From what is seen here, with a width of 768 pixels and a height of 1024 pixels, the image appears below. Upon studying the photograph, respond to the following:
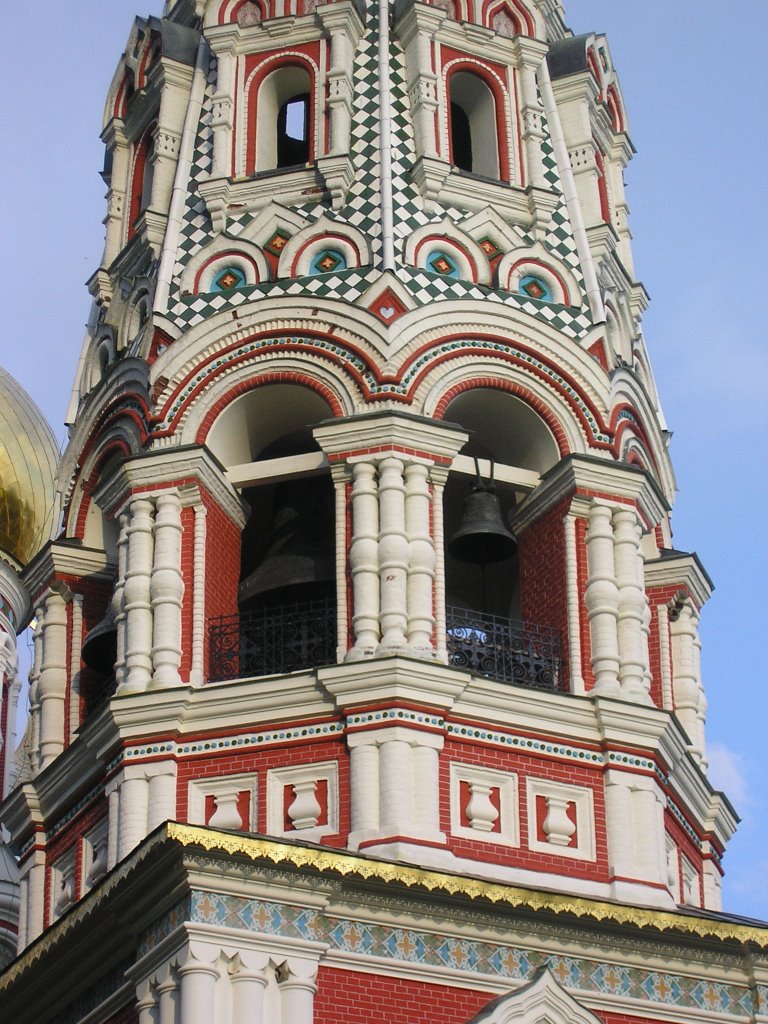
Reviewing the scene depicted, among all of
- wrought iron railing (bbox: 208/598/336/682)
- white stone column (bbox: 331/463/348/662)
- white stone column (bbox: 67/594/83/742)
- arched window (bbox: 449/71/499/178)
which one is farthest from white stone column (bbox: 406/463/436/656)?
arched window (bbox: 449/71/499/178)

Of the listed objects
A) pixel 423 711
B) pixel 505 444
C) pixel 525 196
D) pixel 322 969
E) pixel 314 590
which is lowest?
pixel 322 969

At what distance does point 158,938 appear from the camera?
15859mm

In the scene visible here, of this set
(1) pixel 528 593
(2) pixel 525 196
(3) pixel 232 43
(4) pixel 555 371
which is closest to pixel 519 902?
(1) pixel 528 593

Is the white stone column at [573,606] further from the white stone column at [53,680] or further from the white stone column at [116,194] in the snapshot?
the white stone column at [116,194]

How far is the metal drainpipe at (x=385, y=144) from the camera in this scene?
19.3 metres

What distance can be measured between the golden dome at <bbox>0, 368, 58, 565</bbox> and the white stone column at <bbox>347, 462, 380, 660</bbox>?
12.1m

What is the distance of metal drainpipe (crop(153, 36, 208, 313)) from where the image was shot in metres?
19.6

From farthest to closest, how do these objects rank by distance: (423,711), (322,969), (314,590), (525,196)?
(525,196) < (314,590) < (423,711) < (322,969)

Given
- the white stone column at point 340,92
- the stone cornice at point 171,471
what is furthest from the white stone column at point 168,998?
the white stone column at point 340,92

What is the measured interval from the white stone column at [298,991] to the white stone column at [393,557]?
2.39 meters

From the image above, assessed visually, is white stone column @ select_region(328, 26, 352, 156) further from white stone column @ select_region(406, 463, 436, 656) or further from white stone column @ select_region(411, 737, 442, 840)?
white stone column @ select_region(411, 737, 442, 840)

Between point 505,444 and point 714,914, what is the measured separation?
3773 millimetres

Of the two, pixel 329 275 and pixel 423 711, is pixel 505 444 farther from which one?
pixel 423 711

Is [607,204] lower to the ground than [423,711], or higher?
higher
